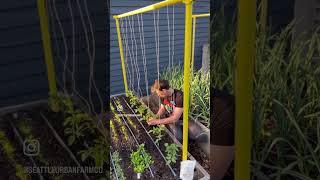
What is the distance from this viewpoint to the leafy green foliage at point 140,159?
1330 millimetres

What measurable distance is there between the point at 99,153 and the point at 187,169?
34cm

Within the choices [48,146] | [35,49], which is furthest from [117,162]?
[35,49]

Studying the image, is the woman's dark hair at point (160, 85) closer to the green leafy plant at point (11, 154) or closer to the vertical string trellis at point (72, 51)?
the vertical string trellis at point (72, 51)

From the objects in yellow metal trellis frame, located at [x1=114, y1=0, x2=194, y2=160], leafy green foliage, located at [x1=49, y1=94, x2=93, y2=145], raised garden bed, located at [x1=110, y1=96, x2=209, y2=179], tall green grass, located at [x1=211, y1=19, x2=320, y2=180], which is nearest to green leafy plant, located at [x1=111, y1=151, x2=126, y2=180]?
raised garden bed, located at [x1=110, y1=96, x2=209, y2=179]

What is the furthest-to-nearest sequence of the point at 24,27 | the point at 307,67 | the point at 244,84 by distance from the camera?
the point at 24,27 → the point at 307,67 → the point at 244,84

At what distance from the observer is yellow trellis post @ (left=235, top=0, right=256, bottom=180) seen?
1.03 meters

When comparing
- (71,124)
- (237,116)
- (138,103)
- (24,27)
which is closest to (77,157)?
(71,124)

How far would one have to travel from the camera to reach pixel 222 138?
1209mm

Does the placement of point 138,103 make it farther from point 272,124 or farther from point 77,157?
point 272,124

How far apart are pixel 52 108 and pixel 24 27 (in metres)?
0.34

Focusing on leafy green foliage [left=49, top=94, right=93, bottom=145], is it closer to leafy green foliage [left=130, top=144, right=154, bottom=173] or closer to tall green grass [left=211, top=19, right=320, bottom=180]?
leafy green foliage [left=130, top=144, right=154, bottom=173]

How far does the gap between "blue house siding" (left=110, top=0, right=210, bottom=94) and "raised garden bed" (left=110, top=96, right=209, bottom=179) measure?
8cm

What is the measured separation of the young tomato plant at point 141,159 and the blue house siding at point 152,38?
0.78 ft

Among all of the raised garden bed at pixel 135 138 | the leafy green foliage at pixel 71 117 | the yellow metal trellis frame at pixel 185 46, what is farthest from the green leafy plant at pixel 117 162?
the yellow metal trellis frame at pixel 185 46
